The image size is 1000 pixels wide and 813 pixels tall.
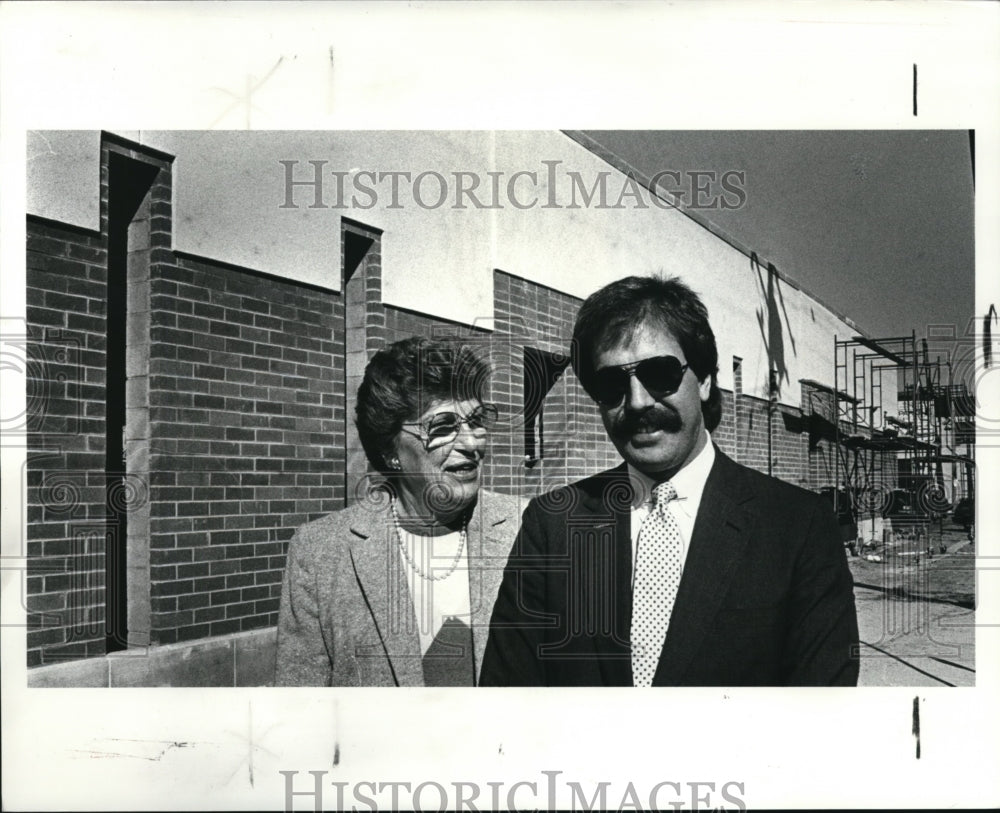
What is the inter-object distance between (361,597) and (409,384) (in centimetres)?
84

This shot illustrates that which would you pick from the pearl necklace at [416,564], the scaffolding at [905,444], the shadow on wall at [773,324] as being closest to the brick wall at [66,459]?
the pearl necklace at [416,564]

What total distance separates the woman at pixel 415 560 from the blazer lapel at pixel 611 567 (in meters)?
0.31

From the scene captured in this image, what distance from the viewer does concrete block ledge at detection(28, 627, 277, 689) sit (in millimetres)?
3707

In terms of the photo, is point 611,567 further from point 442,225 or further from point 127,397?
point 127,397

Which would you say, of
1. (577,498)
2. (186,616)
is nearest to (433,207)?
(577,498)

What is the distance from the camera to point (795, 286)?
4000 millimetres

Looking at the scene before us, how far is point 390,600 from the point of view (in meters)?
3.80

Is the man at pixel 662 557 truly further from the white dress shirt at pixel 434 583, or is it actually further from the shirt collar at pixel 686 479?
the white dress shirt at pixel 434 583

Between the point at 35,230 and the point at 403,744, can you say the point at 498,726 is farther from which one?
the point at 35,230

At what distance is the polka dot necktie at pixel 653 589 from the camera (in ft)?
12.3

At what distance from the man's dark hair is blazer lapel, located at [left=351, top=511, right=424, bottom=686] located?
1.00 m

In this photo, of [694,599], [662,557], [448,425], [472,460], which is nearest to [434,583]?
[472,460]

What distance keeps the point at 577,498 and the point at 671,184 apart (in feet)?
4.12

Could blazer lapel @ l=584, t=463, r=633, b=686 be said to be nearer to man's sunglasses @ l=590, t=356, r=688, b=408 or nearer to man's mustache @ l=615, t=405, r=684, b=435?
man's mustache @ l=615, t=405, r=684, b=435
